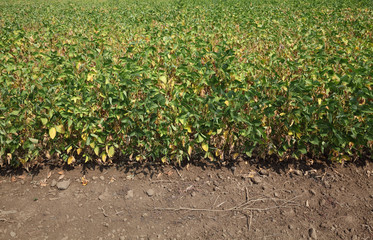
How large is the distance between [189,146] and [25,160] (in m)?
1.60

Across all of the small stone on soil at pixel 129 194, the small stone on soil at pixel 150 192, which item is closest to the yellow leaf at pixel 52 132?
the small stone on soil at pixel 129 194

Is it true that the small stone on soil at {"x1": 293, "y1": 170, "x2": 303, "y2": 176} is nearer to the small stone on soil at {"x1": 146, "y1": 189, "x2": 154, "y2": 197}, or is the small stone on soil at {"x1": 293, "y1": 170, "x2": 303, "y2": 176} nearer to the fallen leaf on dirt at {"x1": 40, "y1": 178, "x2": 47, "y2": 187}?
the small stone on soil at {"x1": 146, "y1": 189, "x2": 154, "y2": 197}

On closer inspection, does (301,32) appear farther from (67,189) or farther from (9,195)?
(9,195)

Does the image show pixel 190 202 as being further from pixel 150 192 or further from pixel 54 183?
pixel 54 183

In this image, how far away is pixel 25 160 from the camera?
2.76 meters

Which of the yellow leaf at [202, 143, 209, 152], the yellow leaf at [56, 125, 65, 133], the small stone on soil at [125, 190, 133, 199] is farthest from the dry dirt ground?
the yellow leaf at [56, 125, 65, 133]

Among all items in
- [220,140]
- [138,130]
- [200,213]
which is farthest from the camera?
[220,140]

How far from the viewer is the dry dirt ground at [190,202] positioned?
2.26m

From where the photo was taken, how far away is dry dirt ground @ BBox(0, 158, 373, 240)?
88.8 inches

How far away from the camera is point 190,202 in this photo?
2527 mm

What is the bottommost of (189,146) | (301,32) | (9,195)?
(9,195)

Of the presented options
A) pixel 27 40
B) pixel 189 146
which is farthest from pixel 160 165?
pixel 27 40

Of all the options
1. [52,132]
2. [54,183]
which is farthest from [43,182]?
[52,132]

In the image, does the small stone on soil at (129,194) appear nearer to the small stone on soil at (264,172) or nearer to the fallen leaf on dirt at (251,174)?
the fallen leaf on dirt at (251,174)
